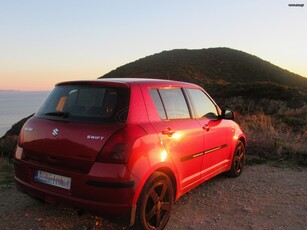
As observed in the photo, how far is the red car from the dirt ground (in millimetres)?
453

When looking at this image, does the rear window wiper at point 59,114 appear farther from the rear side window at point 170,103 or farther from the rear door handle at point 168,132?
the rear door handle at point 168,132

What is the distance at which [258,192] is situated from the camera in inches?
226

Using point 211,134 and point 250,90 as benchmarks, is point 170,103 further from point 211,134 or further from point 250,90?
point 250,90


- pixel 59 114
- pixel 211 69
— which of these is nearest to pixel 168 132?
pixel 59 114

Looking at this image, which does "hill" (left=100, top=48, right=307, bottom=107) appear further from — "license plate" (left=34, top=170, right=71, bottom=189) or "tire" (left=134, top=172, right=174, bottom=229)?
"license plate" (left=34, top=170, right=71, bottom=189)

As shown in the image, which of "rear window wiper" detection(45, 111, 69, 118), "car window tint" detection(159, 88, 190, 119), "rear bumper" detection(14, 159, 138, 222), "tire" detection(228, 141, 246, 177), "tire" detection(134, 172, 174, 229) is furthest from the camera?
"tire" detection(228, 141, 246, 177)

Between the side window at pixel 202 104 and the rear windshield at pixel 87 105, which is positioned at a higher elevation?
the rear windshield at pixel 87 105

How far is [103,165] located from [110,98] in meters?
0.77

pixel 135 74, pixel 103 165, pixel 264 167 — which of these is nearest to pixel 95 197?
pixel 103 165

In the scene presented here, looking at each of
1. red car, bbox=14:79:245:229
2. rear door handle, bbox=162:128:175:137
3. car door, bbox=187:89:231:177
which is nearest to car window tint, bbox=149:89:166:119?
red car, bbox=14:79:245:229

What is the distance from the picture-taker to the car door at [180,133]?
4.18 m

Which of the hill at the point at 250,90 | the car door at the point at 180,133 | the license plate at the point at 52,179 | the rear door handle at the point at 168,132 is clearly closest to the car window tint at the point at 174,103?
the car door at the point at 180,133

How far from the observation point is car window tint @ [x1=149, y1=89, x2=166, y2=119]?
165 inches

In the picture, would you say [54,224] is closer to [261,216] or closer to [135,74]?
[261,216]
